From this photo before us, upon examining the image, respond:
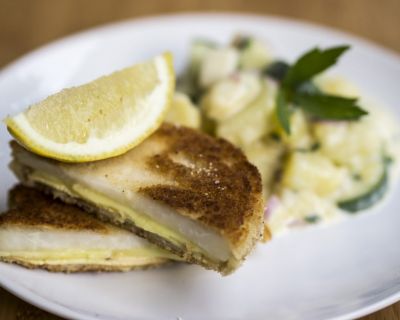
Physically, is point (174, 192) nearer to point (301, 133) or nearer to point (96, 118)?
point (96, 118)

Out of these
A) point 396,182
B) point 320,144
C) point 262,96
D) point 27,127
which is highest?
point 27,127

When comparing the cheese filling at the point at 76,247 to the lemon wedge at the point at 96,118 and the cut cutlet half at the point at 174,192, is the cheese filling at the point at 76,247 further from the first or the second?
the lemon wedge at the point at 96,118

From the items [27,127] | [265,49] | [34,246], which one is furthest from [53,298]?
[265,49]

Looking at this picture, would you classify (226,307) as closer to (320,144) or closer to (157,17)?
(320,144)

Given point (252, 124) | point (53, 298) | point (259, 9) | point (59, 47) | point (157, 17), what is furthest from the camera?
point (259, 9)

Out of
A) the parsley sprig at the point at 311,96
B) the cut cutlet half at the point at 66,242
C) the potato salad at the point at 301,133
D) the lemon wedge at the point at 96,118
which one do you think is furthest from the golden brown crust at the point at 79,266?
the parsley sprig at the point at 311,96

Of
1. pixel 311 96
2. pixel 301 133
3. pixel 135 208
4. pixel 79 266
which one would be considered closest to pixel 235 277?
pixel 135 208
